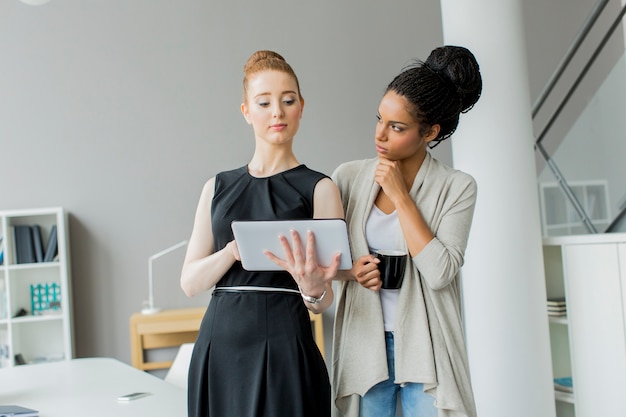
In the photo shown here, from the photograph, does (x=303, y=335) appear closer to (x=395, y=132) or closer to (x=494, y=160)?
(x=395, y=132)

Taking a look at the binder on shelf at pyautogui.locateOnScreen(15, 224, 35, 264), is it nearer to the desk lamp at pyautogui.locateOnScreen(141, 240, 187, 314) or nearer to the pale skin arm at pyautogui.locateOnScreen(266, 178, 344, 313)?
the desk lamp at pyautogui.locateOnScreen(141, 240, 187, 314)

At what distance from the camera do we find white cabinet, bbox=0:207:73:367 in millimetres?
4758

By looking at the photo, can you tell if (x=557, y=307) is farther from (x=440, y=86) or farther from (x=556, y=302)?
(x=440, y=86)

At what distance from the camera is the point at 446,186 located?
1.74 meters

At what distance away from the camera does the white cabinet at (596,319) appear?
10.1 feet

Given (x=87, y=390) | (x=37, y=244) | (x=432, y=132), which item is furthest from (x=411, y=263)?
(x=37, y=244)

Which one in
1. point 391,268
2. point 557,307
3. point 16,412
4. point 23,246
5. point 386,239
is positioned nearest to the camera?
point 391,268

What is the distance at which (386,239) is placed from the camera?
175 centimetres

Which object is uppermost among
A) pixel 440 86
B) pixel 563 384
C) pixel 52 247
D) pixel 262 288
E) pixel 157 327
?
pixel 440 86

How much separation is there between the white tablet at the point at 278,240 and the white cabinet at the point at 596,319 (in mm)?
2030

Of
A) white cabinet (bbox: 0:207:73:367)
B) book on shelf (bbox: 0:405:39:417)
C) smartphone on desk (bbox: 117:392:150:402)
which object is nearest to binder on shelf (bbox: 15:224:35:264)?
white cabinet (bbox: 0:207:73:367)

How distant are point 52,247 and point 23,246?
18cm

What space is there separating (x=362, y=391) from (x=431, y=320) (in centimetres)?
23

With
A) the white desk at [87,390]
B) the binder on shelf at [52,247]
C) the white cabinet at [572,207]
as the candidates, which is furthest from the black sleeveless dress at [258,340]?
the binder on shelf at [52,247]
